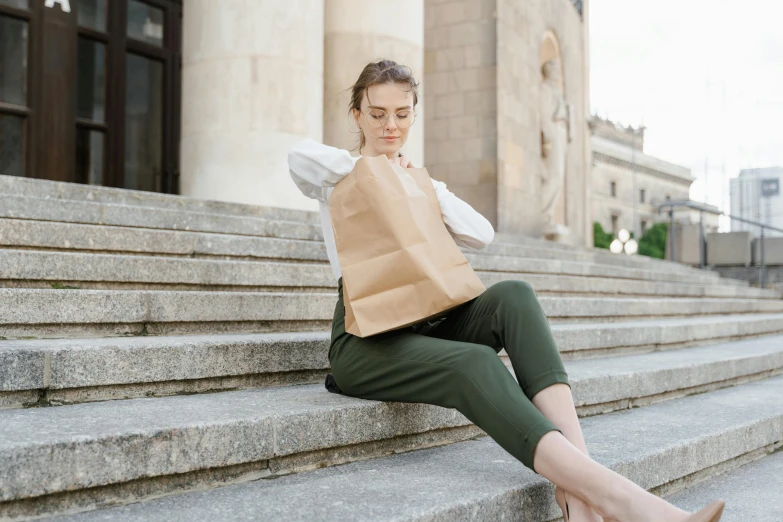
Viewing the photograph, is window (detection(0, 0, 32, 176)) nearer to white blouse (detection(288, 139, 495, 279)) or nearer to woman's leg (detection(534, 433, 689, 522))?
white blouse (detection(288, 139, 495, 279))

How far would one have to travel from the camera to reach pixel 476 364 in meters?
2.04

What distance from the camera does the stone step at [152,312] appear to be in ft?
8.68

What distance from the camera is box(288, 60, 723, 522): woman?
1.85m

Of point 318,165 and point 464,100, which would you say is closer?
point 318,165

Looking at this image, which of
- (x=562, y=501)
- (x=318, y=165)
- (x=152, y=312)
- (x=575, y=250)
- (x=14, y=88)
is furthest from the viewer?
(x=575, y=250)

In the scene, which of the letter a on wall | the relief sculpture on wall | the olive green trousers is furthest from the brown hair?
the relief sculpture on wall

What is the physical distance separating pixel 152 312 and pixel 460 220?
137 centimetres

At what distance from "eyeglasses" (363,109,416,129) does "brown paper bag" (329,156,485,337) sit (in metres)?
0.31

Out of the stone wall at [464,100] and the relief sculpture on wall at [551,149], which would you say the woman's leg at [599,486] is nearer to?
the stone wall at [464,100]

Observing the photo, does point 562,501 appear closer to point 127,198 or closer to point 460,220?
point 460,220

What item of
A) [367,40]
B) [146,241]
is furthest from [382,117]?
[367,40]

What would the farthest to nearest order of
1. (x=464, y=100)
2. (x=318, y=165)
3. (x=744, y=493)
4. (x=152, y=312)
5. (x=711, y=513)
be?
(x=464, y=100) → (x=152, y=312) → (x=744, y=493) → (x=318, y=165) → (x=711, y=513)

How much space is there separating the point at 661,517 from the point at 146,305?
6.79 feet

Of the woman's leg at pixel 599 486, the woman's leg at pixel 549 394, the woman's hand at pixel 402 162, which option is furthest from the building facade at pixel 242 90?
the woman's leg at pixel 599 486
